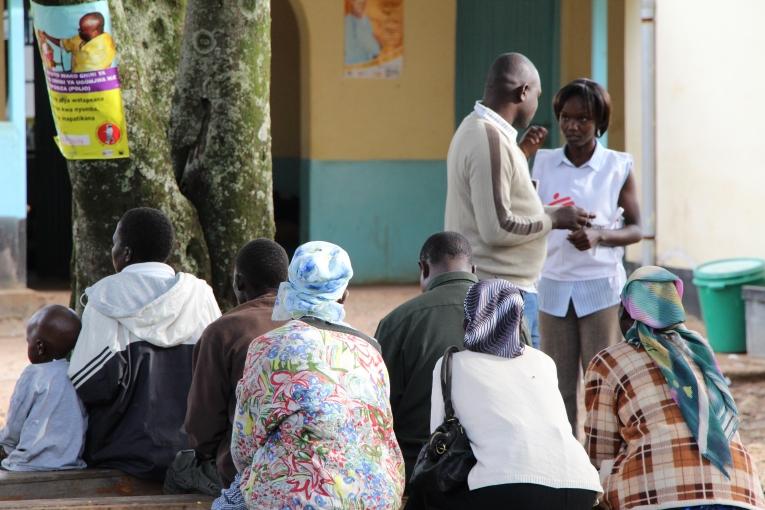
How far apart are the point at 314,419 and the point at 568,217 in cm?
217

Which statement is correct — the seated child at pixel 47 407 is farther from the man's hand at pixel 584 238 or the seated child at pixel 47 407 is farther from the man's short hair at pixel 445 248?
the man's hand at pixel 584 238

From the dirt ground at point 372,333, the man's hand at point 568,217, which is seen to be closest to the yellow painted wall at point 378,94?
the dirt ground at point 372,333

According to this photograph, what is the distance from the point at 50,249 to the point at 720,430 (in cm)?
1125

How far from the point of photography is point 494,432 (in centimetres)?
360

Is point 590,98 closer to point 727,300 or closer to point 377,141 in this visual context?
point 727,300

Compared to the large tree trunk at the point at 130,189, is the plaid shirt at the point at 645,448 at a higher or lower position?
lower

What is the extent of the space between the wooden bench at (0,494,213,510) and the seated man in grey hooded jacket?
0.39m

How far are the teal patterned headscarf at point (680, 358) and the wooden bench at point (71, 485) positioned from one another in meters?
1.92

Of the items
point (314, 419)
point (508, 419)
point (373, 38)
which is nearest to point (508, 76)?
point (508, 419)

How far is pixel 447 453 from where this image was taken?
366 centimetres

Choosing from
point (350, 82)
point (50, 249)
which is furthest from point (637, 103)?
point (50, 249)

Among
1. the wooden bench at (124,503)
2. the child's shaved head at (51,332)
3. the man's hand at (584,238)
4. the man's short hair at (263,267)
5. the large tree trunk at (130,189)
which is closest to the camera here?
the wooden bench at (124,503)

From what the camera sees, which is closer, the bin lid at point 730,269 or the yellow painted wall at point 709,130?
the bin lid at point 730,269

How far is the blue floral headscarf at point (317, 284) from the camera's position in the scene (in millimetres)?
3719
